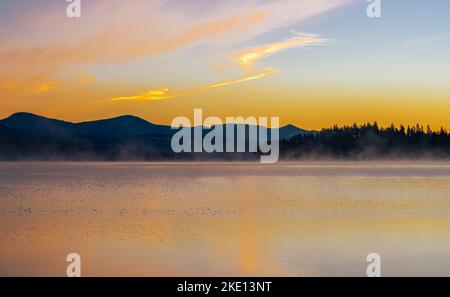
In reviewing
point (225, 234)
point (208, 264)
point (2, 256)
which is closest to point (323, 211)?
point (225, 234)

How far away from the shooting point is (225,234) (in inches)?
967

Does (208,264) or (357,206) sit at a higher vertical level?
(357,206)
